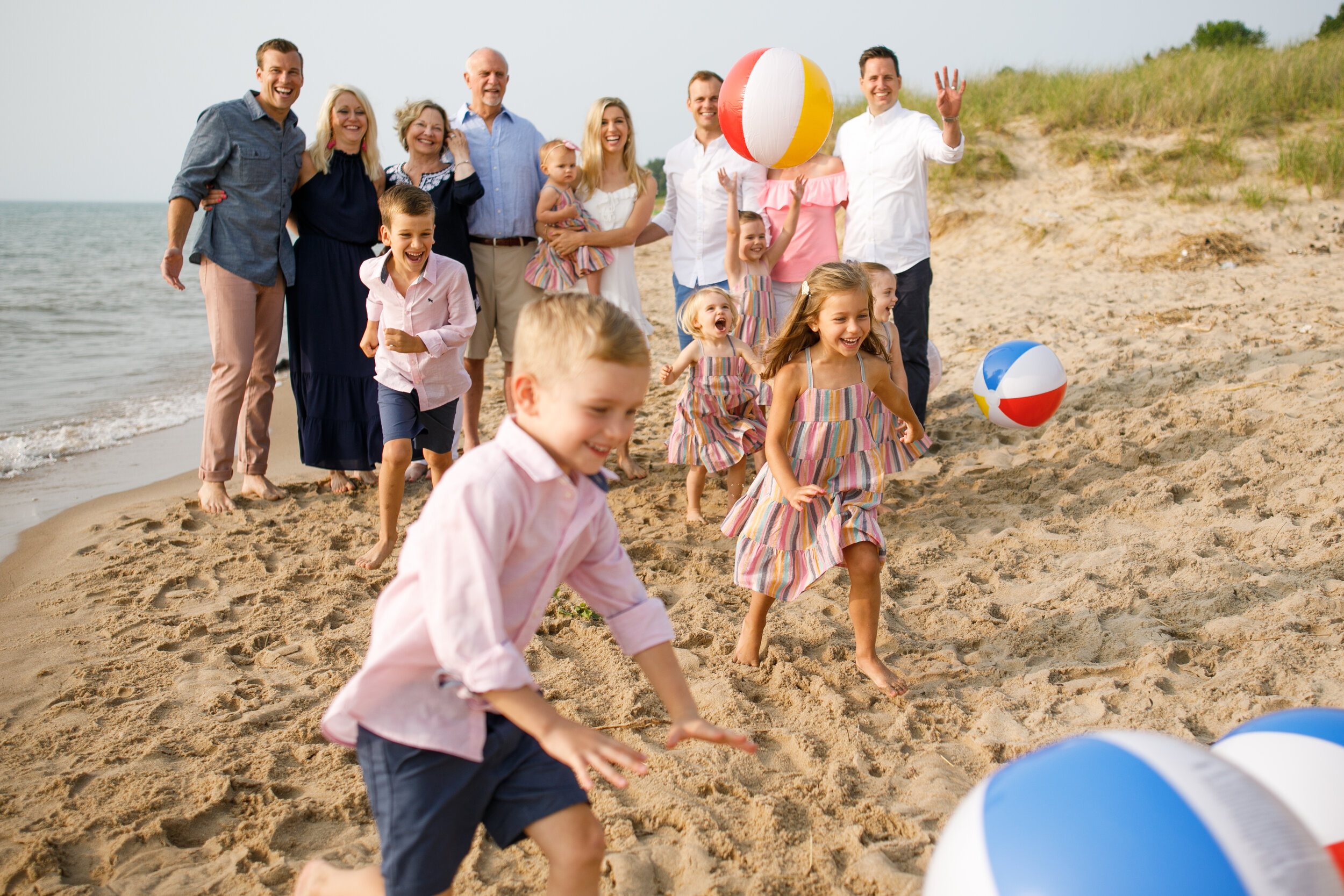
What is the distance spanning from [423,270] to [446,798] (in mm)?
3124

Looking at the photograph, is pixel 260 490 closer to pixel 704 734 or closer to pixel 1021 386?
pixel 1021 386

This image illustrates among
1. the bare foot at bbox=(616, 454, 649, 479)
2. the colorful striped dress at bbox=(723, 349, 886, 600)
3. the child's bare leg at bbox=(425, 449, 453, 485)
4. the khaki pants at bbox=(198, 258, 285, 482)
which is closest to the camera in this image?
the colorful striped dress at bbox=(723, 349, 886, 600)

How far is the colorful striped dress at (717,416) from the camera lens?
5.04 m

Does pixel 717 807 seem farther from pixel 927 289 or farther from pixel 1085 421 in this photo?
pixel 1085 421

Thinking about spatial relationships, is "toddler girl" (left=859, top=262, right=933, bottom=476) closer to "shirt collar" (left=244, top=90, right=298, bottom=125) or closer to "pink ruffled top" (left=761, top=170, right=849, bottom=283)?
"pink ruffled top" (left=761, top=170, right=849, bottom=283)

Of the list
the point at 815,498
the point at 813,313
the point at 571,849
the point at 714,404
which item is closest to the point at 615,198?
the point at 714,404

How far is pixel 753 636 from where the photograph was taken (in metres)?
3.63

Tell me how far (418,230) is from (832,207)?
271 cm

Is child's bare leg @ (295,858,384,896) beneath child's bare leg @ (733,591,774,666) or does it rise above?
above

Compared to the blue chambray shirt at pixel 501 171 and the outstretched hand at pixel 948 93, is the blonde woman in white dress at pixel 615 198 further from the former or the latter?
the outstretched hand at pixel 948 93

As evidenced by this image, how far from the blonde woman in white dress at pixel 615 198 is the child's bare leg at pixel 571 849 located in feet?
13.4

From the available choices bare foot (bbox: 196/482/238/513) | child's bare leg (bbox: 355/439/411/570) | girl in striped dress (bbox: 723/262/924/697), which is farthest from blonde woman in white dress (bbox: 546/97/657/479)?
bare foot (bbox: 196/482/238/513)

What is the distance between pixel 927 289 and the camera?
5.63 m

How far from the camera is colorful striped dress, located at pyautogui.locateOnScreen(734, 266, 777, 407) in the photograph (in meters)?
5.37
